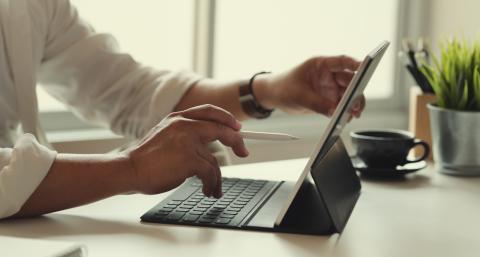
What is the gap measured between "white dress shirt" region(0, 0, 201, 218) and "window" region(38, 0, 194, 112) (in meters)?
0.33

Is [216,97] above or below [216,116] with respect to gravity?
below

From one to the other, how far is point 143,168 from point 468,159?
0.62 m

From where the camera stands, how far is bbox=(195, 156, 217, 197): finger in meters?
1.22

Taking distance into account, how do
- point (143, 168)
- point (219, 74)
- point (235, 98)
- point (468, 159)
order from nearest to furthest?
point (143, 168), point (468, 159), point (235, 98), point (219, 74)

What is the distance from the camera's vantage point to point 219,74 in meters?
2.39

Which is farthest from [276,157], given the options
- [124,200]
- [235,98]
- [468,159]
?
[124,200]

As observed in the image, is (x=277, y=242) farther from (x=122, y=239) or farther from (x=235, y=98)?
(x=235, y=98)

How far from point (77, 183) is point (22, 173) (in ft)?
0.24

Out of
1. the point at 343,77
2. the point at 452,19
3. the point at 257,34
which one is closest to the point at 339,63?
the point at 343,77

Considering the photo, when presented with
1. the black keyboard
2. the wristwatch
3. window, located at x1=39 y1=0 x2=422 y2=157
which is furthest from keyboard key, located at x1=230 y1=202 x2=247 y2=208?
window, located at x1=39 y1=0 x2=422 y2=157

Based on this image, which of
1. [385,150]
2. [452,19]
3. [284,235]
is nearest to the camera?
[284,235]

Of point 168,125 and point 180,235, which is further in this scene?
point 168,125

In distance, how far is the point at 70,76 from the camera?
1.81 meters

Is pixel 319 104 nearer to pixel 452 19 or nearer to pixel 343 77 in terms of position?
pixel 343 77
